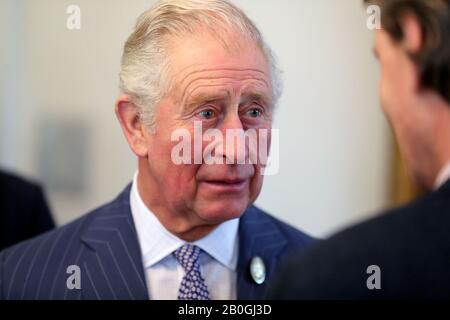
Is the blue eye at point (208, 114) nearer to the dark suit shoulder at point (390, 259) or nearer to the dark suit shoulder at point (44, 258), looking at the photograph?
the dark suit shoulder at point (44, 258)

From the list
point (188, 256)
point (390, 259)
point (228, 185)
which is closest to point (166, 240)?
point (188, 256)

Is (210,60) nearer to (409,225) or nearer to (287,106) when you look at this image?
(287,106)

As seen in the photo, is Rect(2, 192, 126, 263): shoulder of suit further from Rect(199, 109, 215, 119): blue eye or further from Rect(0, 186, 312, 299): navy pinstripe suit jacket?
Rect(199, 109, 215, 119): blue eye

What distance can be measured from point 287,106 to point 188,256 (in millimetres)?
334

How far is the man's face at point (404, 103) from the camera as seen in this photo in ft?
2.57

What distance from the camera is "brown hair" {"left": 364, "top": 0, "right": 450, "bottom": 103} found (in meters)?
0.74

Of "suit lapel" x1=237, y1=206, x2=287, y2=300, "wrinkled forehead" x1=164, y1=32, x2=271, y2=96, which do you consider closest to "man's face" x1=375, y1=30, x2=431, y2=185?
"wrinkled forehead" x1=164, y1=32, x2=271, y2=96

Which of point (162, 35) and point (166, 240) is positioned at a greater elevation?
point (162, 35)

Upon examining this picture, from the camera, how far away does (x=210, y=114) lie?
106 centimetres

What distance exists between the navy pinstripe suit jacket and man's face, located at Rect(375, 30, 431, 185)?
409mm

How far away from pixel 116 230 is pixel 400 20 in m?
0.62
